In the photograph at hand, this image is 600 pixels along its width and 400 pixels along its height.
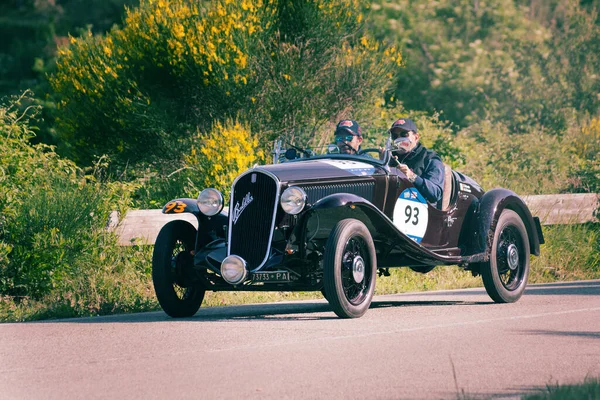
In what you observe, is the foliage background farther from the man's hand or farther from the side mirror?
the man's hand

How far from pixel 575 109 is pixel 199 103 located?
65.1 feet

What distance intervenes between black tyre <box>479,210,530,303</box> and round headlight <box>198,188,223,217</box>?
291cm

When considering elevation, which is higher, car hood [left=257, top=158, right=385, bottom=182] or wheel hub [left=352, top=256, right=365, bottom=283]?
car hood [left=257, top=158, right=385, bottom=182]

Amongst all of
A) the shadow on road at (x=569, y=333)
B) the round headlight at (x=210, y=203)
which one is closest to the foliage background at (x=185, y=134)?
the round headlight at (x=210, y=203)

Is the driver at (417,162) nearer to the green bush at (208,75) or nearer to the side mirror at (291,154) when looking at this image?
the side mirror at (291,154)

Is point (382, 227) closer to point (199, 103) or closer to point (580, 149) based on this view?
point (199, 103)

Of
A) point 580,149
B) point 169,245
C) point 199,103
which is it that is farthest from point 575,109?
point 169,245

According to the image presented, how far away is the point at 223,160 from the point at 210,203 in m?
5.74

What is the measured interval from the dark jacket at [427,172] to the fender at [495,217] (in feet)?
1.79

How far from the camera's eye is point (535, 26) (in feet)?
156

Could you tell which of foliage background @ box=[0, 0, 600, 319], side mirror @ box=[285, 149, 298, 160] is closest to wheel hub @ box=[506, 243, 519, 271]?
foliage background @ box=[0, 0, 600, 319]

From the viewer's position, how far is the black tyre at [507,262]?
435 inches

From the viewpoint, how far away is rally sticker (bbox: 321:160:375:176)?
10008mm

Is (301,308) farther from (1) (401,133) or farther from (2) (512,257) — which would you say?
(2) (512,257)
